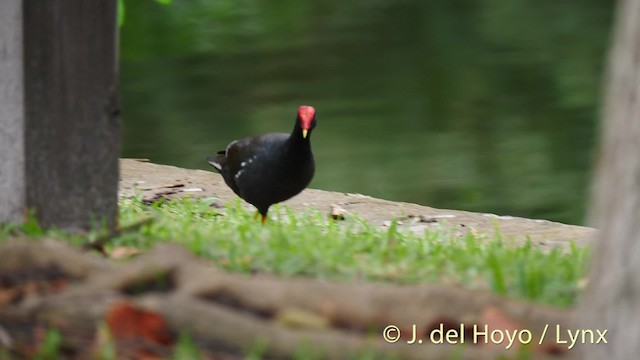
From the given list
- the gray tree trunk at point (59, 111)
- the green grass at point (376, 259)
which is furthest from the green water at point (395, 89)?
the gray tree trunk at point (59, 111)

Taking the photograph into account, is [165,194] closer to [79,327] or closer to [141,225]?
[141,225]

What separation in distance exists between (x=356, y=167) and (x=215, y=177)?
2777mm

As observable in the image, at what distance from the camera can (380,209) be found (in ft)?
29.9

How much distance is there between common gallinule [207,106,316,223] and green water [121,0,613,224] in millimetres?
3587

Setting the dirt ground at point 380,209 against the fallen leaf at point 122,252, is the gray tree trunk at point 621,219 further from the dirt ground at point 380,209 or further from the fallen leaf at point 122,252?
the dirt ground at point 380,209

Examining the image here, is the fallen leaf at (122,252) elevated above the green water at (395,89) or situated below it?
below

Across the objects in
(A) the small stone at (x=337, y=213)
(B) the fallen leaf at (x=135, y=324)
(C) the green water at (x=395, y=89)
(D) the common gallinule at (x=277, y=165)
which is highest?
(C) the green water at (x=395, y=89)

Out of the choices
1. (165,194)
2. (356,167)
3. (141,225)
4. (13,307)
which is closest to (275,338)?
(13,307)

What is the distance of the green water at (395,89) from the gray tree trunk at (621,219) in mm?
7666

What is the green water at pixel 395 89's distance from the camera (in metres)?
12.3

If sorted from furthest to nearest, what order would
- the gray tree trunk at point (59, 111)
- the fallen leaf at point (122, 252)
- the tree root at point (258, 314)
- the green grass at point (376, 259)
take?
the gray tree trunk at point (59, 111) → the fallen leaf at point (122, 252) → the green grass at point (376, 259) → the tree root at point (258, 314)

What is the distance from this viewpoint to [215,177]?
1020 cm

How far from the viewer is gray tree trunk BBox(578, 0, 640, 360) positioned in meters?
3.10

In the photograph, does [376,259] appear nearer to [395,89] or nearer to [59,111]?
[59,111]
